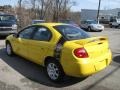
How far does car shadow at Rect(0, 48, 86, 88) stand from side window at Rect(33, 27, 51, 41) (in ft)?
3.34

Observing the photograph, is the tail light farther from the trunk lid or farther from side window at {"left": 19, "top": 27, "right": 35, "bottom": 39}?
side window at {"left": 19, "top": 27, "right": 35, "bottom": 39}

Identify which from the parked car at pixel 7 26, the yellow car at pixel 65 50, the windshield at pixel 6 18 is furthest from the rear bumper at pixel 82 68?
the windshield at pixel 6 18

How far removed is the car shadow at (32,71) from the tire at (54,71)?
134 millimetres

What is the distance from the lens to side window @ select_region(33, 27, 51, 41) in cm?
692

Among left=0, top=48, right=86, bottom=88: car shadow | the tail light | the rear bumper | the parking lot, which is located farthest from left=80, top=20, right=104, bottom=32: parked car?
the tail light

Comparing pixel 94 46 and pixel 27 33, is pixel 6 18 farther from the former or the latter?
pixel 94 46

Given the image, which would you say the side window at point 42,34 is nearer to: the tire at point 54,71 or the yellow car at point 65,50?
the yellow car at point 65,50

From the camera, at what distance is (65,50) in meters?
6.05

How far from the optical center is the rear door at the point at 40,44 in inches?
269

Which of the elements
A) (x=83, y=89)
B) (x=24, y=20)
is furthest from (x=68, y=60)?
(x=24, y=20)

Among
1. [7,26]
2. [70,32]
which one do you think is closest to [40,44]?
[70,32]

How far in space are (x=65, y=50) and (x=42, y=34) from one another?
1.43m

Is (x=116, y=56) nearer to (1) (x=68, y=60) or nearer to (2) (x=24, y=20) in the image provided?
(1) (x=68, y=60)

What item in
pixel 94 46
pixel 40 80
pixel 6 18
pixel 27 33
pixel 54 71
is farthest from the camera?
pixel 6 18
